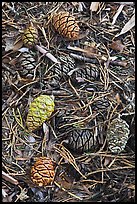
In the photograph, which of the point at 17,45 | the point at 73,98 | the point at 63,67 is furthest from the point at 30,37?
the point at 73,98

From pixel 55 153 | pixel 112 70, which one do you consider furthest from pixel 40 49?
pixel 55 153

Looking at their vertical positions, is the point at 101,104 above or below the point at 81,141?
above

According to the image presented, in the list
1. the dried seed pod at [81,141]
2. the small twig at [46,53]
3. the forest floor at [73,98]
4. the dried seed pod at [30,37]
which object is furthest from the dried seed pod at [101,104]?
the dried seed pod at [30,37]

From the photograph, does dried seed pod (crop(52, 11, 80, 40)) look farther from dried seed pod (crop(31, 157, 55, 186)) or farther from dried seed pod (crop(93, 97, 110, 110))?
dried seed pod (crop(31, 157, 55, 186))

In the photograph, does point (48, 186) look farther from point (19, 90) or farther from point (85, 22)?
point (85, 22)

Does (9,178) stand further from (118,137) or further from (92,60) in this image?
(92,60)

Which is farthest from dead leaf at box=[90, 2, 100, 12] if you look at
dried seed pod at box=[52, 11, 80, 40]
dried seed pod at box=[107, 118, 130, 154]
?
dried seed pod at box=[107, 118, 130, 154]
